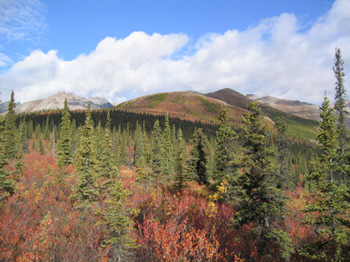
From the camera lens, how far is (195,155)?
26469 mm

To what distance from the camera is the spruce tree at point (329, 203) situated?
9578 mm

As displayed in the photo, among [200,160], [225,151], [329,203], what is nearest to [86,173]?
[225,151]

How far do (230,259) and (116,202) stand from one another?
18.0ft

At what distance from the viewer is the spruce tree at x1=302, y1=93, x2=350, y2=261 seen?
9578 millimetres

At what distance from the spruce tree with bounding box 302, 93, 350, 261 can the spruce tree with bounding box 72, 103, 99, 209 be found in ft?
47.4

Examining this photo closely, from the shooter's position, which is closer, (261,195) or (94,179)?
(261,195)

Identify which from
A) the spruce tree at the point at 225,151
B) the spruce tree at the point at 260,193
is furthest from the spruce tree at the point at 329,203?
the spruce tree at the point at 225,151

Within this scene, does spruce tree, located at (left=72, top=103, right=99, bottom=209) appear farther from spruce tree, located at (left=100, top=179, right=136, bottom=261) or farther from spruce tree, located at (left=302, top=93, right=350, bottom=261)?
spruce tree, located at (left=302, top=93, right=350, bottom=261)

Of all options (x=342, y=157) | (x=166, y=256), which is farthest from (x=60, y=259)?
(x=342, y=157)

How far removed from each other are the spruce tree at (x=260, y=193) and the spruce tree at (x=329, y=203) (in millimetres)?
1584

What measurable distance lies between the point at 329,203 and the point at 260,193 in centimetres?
356

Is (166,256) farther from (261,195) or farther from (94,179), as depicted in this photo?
(94,179)

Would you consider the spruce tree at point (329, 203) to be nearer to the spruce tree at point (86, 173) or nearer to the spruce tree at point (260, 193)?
the spruce tree at point (260, 193)

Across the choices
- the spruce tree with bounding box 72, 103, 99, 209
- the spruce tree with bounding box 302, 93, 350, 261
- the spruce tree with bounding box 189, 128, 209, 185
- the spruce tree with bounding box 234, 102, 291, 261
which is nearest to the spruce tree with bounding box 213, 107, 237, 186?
the spruce tree with bounding box 189, 128, 209, 185
